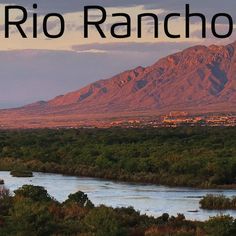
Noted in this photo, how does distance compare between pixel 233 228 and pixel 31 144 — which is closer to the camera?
pixel 233 228

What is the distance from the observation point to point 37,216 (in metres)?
22.9

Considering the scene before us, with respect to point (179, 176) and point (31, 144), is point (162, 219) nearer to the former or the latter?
point (179, 176)

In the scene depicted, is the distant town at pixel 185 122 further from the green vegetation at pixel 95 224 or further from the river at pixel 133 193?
the green vegetation at pixel 95 224

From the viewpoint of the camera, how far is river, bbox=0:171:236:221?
3319 cm

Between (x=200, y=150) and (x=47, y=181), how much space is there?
15.3m

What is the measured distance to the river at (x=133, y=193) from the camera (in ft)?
109

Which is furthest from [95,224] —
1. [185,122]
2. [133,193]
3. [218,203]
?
[185,122]

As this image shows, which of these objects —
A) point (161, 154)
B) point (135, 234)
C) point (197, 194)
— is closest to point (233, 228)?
point (135, 234)

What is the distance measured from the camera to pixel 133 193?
3966cm

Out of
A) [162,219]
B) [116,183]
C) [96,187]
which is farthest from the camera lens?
[116,183]

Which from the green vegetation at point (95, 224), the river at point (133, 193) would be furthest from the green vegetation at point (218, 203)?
the green vegetation at point (95, 224)

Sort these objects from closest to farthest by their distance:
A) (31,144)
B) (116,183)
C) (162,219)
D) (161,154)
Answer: (162,219) < (116,183) < (161,154) < (31,144)

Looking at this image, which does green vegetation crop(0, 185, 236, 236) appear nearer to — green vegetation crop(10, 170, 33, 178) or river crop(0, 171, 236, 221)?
river crop(0, 171, 236, 221)

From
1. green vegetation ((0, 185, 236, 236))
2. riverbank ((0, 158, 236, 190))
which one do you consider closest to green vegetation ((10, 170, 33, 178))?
riverbank ((0, 158, 236, 190))
